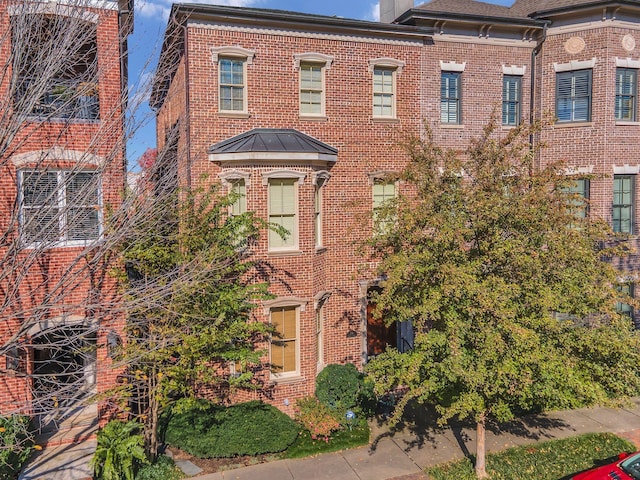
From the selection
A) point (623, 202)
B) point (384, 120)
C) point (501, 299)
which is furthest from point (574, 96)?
point (501, 299)

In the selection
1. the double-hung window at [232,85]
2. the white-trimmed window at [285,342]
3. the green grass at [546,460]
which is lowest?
the green grass at [546,460]

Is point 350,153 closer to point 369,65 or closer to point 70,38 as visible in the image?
point 369,65

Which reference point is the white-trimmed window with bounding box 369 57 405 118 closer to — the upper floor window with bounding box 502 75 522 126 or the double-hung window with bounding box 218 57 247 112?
the upper floor window with bounding box 502 75 522 126

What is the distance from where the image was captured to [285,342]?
502 inches

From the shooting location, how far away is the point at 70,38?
700 centimetres

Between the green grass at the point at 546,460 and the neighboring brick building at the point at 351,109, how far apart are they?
4.00 metres

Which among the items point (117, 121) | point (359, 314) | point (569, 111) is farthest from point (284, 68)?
point (569, 111)

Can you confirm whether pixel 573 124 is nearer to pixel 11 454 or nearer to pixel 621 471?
pixel 621 471

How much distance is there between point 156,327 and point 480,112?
11893 mm

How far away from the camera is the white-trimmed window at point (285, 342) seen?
12.6 metres

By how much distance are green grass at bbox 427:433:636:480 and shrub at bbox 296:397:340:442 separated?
2.44 meters

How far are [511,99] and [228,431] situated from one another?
43.9 feet

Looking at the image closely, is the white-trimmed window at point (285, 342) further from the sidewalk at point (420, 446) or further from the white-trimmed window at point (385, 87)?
the white-trimmed window at point (385, 87)

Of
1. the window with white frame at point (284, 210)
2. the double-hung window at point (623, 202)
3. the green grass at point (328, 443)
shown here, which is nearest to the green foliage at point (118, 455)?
the green grass at point (328, 443)
